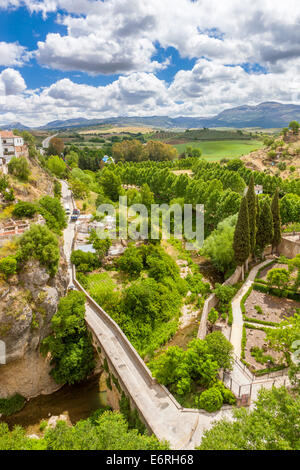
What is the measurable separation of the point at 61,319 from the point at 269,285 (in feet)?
85.0

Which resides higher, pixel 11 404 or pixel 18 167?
pixel 18 167

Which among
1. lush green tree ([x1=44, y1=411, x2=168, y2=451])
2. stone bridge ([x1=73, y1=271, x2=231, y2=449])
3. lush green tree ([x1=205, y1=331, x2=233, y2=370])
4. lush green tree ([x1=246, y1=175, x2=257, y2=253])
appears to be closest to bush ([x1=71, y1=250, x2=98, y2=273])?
stone bridge ([x1=73, y1=271, x2=231, y2=449])

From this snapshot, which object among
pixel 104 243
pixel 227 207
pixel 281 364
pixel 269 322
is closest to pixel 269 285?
pixel 269 322

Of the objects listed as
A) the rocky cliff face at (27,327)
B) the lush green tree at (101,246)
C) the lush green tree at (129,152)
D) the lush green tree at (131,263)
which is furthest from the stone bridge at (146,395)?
the lush green tree at (129,152)

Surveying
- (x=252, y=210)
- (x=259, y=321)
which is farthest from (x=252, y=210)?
(x=259, y=321)

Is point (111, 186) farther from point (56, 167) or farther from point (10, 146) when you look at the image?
point (10, 146)

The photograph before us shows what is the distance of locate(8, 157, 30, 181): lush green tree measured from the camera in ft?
149

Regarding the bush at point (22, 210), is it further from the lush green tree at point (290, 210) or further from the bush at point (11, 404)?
the lush green tree at point (290, 210)

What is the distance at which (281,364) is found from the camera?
22344mm

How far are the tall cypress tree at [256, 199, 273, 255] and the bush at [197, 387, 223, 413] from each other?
26.7m

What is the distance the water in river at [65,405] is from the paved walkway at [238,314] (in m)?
14.1

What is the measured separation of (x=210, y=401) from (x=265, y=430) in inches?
272

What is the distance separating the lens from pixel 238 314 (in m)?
29.8
